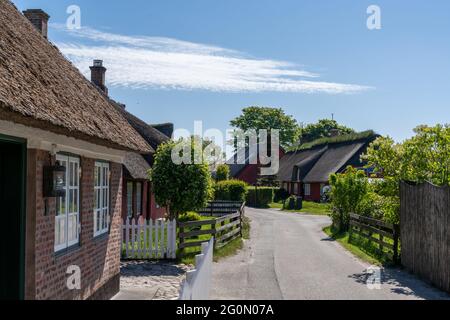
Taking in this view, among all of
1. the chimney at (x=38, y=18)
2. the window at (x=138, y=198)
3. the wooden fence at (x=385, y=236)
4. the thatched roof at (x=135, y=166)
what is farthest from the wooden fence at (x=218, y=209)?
the chimney at (x=38, y=18)

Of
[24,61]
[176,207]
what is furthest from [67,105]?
[176,207]

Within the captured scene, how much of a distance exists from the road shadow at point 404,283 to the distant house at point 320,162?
1314 inches

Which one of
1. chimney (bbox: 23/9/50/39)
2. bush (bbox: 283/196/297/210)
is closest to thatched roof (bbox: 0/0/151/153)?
chimney (bbox: 23/9/50/39)

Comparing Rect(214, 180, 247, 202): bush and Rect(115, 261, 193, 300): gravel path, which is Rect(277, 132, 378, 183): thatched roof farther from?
Rect(115, 261, 193, 300): gravel path

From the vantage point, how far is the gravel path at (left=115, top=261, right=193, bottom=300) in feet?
35.7

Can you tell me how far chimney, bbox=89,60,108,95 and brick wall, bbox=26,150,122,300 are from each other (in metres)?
15.7

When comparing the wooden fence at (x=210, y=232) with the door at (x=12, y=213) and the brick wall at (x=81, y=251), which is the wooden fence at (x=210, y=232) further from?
the door at (x=12, y=213)

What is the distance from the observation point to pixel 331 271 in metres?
13.7

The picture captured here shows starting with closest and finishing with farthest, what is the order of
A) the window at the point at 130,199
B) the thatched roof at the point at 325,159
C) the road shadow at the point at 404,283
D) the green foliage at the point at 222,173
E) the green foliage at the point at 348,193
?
the road shadow at the point at 404,283 < the window at the point at 130,199 < the green foliage at the point at 348,193 < the green foliage at the point at 222,173 < the thatched roof at the point at 325,159

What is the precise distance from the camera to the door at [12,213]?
6.50m

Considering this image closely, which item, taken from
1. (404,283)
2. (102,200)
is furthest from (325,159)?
(102,200)

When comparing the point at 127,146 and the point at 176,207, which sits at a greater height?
the point at 127,146

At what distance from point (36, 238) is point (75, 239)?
180cm
